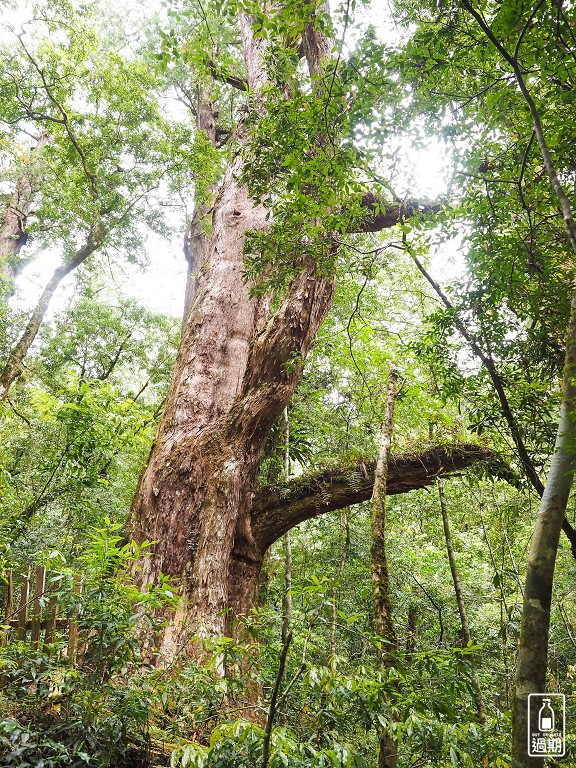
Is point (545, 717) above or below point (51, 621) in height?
below

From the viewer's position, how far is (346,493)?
221 inches

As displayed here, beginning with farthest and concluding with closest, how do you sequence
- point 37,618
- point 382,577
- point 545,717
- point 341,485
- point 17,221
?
point 17,221 < point 341,485 < point 382,577 < point 37,618 < point 545,717

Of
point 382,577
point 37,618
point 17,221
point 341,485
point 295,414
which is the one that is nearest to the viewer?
point 37,618

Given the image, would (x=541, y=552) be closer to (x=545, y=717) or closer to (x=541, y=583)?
(x=541, y=583)

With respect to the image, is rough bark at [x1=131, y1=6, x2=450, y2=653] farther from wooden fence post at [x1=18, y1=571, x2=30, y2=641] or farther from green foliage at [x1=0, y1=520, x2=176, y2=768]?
green foliage at [x1=0, y1=520, x2=176, y2=768]

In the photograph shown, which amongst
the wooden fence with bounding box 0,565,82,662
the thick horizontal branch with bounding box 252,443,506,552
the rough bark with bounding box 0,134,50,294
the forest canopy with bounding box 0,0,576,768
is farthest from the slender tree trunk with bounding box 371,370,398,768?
the rough bark with bounding box 0,134,50,294

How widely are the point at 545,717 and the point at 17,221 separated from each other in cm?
1522

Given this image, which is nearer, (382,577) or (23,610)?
(23,610)

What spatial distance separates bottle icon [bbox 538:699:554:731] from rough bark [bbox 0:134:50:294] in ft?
41.0

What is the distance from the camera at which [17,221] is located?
13.3 metres

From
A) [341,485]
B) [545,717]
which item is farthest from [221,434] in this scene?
[545,717]

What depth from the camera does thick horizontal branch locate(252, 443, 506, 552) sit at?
17.9 ft

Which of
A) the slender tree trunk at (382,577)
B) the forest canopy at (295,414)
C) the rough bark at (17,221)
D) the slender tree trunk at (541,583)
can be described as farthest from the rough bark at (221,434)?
the rough bark at (17,221)

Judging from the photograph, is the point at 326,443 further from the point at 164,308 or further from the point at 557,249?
the point at 164,308
